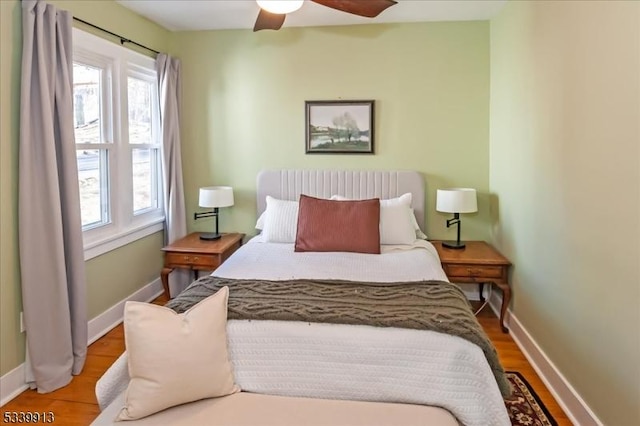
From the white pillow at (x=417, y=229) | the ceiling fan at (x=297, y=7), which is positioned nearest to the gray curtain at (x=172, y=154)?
the ceiling fan at (x=297, y=7)

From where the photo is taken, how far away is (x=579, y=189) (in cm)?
231

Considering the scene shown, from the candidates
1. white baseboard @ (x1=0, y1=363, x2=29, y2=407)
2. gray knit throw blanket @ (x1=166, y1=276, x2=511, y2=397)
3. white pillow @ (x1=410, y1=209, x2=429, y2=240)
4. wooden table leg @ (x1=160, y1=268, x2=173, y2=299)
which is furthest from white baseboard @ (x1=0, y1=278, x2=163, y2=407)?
white pillow @ (x1=410, y1=209, x2=429, y2=240)

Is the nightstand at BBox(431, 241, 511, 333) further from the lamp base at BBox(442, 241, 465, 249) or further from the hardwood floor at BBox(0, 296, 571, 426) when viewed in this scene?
the hardwood floor at BBox(0, 296, 571, 426)

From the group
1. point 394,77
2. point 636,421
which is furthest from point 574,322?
point 394,77

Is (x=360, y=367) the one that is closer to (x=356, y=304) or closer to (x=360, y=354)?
(x=360, y=354)

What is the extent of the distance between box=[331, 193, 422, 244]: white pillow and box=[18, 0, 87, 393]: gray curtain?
7.16ft

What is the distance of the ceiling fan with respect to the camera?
2.53 metres

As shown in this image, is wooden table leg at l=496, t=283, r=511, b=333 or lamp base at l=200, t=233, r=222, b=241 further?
lamp base at l=200, t=233, r=222, b=241

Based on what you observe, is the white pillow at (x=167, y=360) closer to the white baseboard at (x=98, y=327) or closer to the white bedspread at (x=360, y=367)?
the white bedspread at (x=360, y=367)

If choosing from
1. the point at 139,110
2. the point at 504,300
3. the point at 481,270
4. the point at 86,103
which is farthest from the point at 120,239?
the point at 504,300

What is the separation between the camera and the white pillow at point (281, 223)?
3.65 meters

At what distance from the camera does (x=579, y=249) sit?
2324 mm

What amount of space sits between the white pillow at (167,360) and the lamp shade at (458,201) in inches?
97.4

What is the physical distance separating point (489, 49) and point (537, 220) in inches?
71.3
